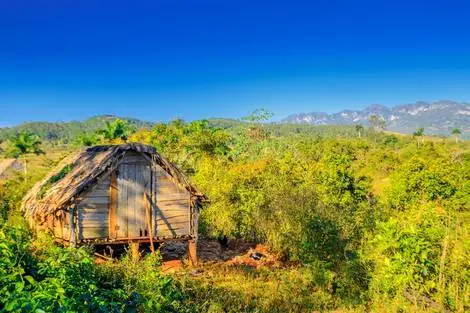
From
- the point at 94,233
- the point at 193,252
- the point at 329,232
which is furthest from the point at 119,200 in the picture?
the point at 329,232

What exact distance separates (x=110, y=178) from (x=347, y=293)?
938cm

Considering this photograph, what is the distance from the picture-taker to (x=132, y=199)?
16.6 m

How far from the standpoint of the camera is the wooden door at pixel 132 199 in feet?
53.9

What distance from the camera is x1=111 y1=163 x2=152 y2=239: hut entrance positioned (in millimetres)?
16422

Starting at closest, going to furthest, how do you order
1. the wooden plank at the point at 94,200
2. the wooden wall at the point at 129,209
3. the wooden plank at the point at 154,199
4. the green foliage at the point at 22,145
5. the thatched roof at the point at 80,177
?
the thatched roof at the point at 80,177 < the wooden plank at the point at 94,200 < the wooden wall at the point at 129,209 < the wooden plank at the point at 154,199 < the green foliage at the point at 22,145

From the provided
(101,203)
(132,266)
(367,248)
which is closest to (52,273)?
(132,266)

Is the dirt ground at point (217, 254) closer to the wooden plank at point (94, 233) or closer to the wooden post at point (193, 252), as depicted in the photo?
the wooden post at point (193, 252)

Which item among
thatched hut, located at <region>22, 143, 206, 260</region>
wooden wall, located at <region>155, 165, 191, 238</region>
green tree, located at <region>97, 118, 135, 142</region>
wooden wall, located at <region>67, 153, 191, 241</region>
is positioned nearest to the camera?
thatched hut, located at <region>22, 143, 206, 260</region>

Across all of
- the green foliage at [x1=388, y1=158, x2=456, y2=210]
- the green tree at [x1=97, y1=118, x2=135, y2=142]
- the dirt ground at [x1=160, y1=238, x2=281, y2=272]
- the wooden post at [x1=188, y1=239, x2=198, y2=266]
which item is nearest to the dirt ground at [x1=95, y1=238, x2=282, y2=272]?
the dirt ground at [x1=160, y1=238, x2=281, y2=272]

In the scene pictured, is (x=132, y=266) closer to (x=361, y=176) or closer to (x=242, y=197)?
(x=242, y=197)

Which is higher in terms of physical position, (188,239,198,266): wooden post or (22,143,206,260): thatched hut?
(22,143,206,260): thatched hut

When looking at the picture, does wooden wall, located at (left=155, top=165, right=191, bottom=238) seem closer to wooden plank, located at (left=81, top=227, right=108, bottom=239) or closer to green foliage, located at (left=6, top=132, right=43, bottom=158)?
wooden plank, located at (left=81, top=227, right=108, bottom=239)

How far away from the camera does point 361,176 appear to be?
38812mm

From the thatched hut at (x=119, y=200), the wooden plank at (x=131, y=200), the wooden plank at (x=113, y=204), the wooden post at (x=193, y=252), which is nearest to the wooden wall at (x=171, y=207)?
the thatched hut at (x=119, y=200)
